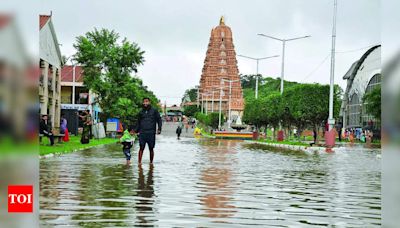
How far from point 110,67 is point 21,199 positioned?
38223 mm

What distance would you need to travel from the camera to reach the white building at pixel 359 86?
3145 inches

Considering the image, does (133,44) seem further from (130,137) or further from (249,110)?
(249,110)

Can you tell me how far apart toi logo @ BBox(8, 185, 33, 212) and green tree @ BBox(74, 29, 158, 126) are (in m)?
37.0

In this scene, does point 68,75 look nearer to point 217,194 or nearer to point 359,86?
point 359,86

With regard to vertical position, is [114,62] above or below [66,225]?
above

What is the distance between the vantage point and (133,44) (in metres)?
40.9

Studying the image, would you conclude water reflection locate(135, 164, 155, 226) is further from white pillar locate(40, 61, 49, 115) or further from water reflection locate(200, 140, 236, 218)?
white pillar locate(40, 61, 49, 115)

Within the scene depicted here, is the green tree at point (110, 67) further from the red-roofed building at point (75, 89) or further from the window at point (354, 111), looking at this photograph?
the window at point (354, 111)

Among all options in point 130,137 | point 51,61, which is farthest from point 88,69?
point 130,137

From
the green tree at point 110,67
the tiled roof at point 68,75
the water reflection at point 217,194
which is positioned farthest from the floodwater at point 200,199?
the tiled roof at point 68,75

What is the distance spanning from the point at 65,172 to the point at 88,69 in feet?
94.9

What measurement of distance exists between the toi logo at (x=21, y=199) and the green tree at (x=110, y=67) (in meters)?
37.0

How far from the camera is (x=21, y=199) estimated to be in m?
3.05

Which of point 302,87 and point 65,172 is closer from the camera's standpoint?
point 65,172
